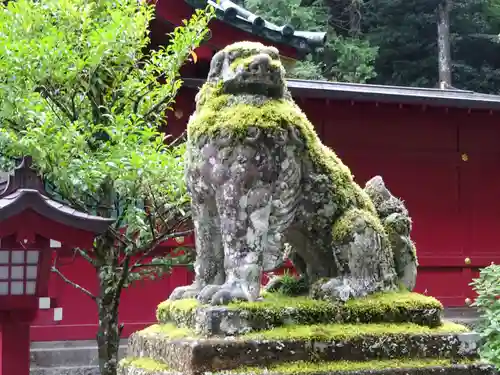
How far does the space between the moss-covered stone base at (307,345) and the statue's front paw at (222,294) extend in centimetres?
17

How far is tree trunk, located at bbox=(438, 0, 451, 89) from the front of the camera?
61.8 ft

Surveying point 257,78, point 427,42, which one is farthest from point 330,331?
point 427,42

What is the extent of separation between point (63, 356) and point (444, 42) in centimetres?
1474

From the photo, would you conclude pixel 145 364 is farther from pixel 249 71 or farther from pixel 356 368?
pixel 249 71

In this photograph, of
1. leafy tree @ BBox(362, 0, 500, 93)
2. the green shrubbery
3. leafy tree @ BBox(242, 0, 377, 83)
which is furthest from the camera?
leafy tree @ BBox(362, 0, 500, 93)

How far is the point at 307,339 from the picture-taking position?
9.62 ft

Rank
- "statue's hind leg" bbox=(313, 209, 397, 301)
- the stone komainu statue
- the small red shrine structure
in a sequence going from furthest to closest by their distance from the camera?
the small red shrine structure → "statue's hind leg" bbox=(313, 209, 397, 301) → the stone komainu statue

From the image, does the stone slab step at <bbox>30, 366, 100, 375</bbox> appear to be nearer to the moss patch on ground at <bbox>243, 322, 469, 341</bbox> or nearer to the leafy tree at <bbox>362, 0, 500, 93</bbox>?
the moss patch on ground at <bbox>243, 322, 469, 341</bbox>

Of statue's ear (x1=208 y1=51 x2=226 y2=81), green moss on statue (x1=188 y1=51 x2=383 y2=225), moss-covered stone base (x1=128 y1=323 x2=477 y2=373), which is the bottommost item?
moss-covered stone base (x1=128 y1=323 x2=477 y2=373)

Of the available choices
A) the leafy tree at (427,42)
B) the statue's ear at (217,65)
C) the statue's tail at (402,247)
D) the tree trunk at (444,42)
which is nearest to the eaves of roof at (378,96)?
the statue's ear at (217,65)

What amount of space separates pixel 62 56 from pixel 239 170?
285 cm

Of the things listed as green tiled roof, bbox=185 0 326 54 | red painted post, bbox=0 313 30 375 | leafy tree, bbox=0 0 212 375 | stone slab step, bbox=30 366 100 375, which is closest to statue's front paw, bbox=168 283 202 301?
leafy tree, bbox=0 0 212 375

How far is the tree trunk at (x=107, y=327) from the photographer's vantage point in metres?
5.64

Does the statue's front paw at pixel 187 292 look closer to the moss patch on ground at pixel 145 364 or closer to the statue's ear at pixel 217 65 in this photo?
the moss patch on ground at pixel 145 364
